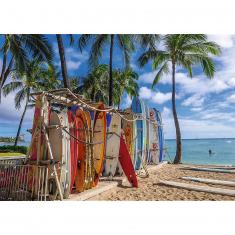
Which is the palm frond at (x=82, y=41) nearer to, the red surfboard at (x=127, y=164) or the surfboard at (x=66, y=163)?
the red surfboard at (x=127, y=164)

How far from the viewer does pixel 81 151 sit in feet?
20.0

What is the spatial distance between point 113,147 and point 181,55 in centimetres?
738

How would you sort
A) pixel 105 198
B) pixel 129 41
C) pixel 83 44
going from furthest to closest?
pixel 129 41 < pixel 83 44 < pixel 105 198

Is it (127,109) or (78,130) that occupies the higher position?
(127,109)

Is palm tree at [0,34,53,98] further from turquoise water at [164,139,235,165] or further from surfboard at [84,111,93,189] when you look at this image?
turquoise water at [164,139,235,165]

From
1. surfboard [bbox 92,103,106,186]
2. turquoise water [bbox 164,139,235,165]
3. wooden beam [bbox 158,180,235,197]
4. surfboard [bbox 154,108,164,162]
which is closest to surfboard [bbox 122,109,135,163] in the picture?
wooden beam [bbox 158,180,235,197]

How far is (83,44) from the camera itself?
12516 mm

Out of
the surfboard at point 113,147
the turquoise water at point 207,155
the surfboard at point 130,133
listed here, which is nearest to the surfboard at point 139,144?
the surfboard at point 130,133

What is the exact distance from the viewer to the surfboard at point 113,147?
7.20 m

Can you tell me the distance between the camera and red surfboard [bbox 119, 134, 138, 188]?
22.1 feet
